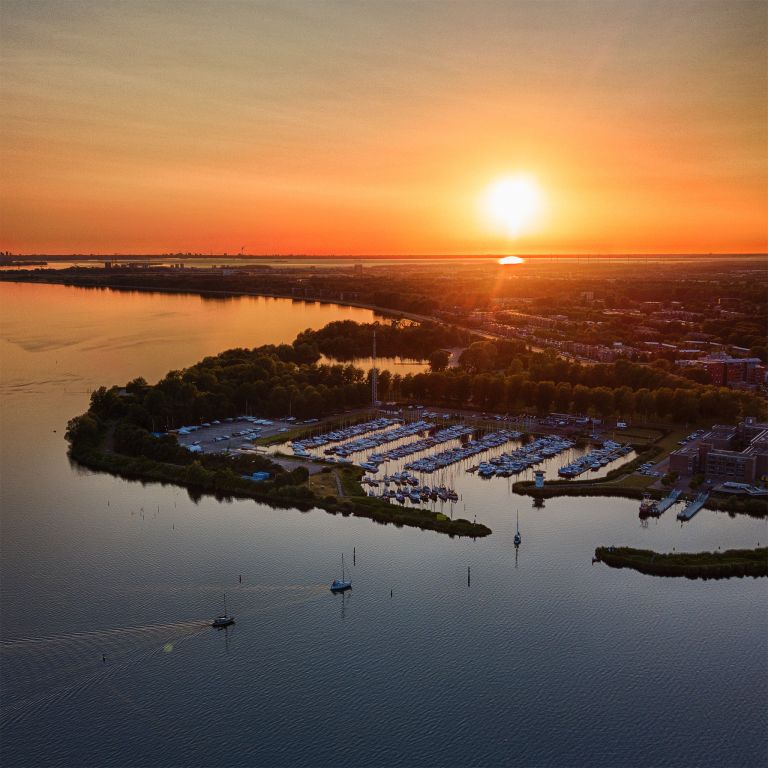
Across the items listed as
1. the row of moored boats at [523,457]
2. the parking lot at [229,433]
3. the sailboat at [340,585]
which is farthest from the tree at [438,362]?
the sailboat at [340,585]

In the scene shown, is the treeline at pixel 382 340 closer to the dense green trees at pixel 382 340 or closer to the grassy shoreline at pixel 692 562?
the dense green trees at pixel 382 340

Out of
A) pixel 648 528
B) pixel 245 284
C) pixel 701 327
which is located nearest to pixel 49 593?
pixel 648 528

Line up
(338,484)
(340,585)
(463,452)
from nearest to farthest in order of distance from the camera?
(340,585)
(338,484)
(463,452)

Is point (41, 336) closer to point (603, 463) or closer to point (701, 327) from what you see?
point (603, 463)

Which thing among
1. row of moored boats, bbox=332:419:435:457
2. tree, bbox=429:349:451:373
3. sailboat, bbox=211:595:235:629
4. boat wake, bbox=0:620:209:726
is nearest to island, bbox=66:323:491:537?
row of moored boats, bbox=332:419:435:457

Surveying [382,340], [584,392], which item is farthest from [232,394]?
[382,340]

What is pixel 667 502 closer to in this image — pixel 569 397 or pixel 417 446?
pixel 417 446
